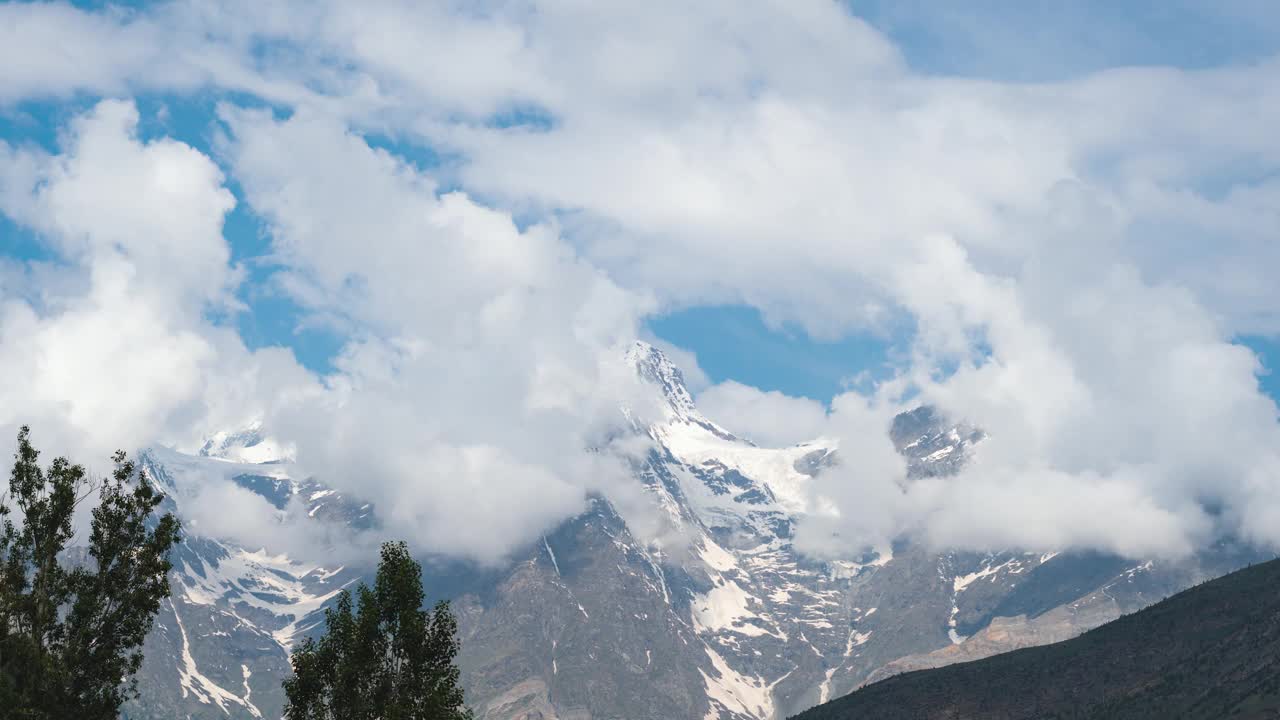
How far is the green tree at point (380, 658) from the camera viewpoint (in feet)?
312

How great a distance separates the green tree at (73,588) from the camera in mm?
86000

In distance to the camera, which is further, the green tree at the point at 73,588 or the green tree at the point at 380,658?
the green tree at the point at 380,658

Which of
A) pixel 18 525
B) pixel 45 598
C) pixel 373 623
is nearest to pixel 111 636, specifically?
pixel 45 598

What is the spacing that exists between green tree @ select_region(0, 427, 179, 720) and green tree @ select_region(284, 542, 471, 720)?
42.0 feet

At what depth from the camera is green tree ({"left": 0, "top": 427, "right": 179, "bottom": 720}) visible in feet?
282

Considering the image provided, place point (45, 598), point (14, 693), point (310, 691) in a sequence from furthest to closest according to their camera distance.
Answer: point (310, 691), point (45, 598), point (14, 693)

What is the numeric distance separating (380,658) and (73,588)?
23400mm

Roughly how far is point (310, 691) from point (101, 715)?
14915 millimetres

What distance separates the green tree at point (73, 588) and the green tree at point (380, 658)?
12.8 metres

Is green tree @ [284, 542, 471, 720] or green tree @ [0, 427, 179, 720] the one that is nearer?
green tree @ [0, 427, 179, 720]

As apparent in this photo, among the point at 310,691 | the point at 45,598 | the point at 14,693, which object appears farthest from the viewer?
the point at 310,691

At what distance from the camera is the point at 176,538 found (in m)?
93.6

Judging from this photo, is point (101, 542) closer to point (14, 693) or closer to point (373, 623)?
point (14, 693)

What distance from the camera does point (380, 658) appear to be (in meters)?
97.2
